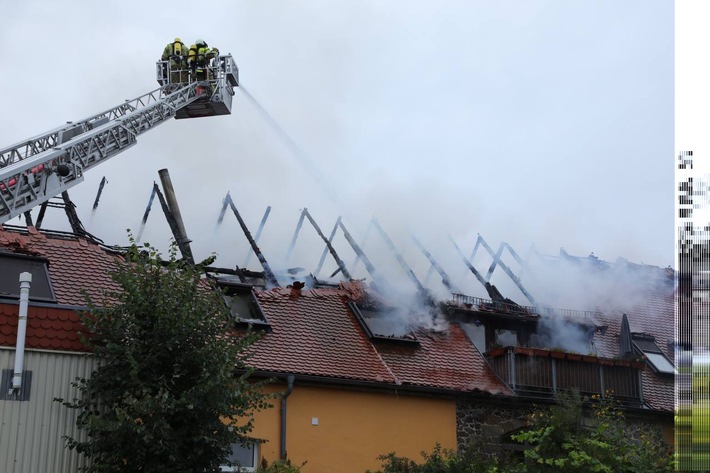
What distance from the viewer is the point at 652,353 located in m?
27.8

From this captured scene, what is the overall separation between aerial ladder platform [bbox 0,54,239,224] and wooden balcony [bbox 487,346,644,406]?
10773mm

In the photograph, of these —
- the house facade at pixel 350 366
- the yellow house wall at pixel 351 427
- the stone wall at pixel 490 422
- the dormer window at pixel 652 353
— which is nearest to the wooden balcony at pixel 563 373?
the house facade at pixel 350 366

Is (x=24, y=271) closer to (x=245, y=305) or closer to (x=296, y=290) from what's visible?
(x=245, y=305)

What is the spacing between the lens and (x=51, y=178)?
20.1 metres

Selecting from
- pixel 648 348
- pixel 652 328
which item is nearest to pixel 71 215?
pixel 648 348

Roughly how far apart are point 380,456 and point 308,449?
4.94 feet

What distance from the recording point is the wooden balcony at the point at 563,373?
2322cm

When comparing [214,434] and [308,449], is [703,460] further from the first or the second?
[308,449]

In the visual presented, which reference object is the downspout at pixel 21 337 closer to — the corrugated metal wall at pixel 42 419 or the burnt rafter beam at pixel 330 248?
the corrugated metal wall at pixel 42 419

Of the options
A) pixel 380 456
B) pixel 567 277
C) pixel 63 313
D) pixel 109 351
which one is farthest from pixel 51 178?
pixel 567 277

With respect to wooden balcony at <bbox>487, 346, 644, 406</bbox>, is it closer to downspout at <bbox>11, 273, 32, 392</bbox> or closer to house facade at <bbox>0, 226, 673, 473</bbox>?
house facade at <bbox>0, 226, 673, 473</bbox>

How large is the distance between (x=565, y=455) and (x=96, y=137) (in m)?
12.7

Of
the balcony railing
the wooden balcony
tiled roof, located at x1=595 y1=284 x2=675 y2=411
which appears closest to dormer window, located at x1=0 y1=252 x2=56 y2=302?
the wooden balcony

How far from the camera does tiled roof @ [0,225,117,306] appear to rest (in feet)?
65.2
